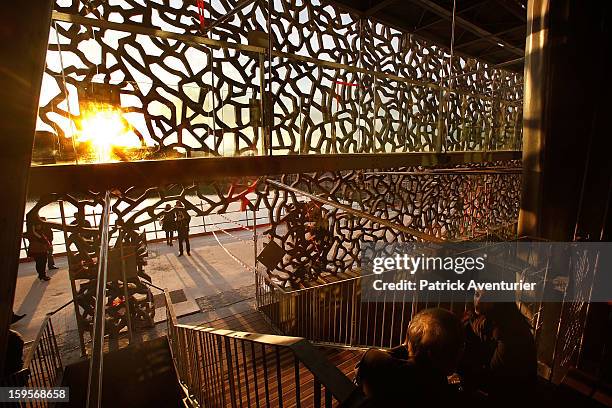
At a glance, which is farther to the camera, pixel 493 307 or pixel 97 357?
pixel 493 307

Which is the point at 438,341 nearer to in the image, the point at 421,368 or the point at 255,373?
the point at 421,368

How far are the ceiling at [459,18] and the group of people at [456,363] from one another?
846cm

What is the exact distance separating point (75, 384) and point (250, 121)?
4593 millimetres

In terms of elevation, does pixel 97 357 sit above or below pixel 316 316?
above

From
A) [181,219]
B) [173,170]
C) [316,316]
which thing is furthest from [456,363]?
[181,219]

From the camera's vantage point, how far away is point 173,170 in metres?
3.64

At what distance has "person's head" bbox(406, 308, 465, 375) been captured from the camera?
140 cm

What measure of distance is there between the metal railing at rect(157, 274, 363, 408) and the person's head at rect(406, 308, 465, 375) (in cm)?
48

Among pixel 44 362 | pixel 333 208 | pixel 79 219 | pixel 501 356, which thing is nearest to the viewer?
pixel 501 356

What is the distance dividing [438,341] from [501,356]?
866 millimetres

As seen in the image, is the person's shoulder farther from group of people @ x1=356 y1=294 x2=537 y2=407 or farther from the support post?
the support post

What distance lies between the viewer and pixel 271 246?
20.9 ft

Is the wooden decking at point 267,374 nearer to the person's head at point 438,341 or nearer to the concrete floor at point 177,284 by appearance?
the concrete floor at point 177,284

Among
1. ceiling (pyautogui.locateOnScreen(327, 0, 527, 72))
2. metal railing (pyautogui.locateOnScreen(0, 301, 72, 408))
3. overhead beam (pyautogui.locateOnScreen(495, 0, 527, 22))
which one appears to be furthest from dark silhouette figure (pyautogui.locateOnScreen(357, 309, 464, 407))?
overhead beam (pyautogui.locateOnScreen(495, 0, 527, 22))
